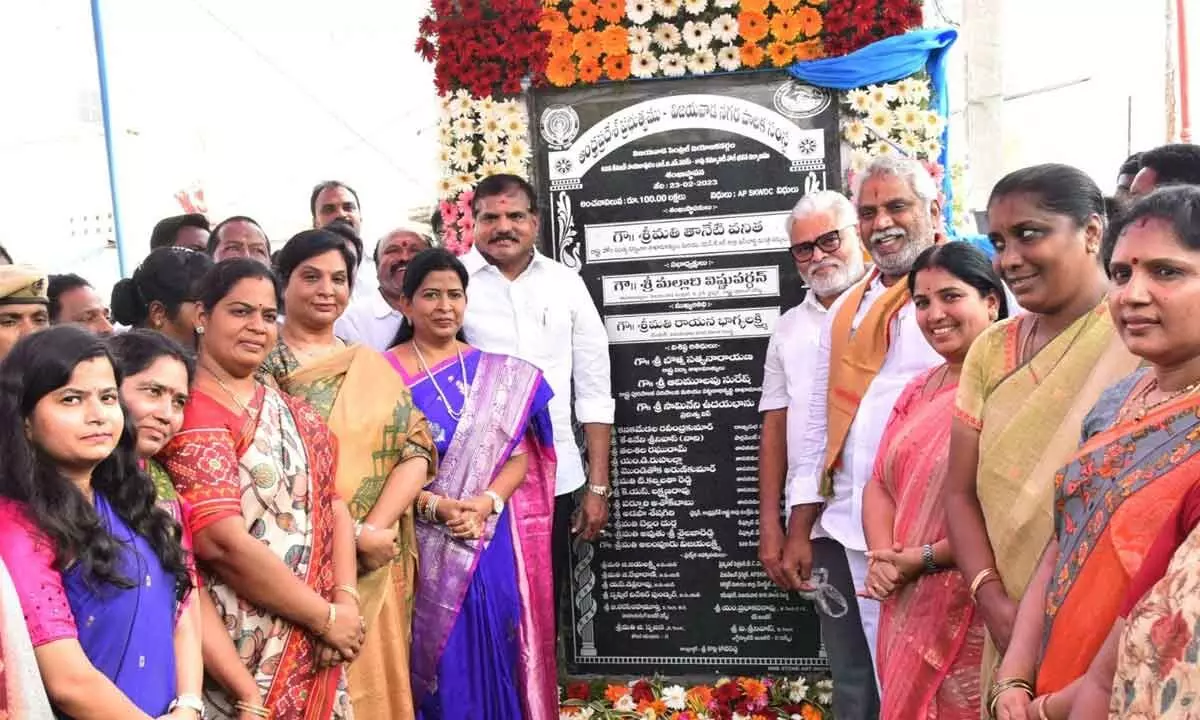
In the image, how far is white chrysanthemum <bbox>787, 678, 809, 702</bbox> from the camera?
207 inches

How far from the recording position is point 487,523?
464cm

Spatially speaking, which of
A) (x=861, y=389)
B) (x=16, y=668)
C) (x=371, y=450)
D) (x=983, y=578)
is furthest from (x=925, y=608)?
(x=16, y=668)

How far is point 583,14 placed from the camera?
5.48 meters

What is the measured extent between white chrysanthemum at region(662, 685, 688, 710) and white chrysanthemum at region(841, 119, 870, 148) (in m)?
2.45

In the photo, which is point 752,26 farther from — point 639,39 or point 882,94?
point 882,94

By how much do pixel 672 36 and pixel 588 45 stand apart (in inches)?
14.7

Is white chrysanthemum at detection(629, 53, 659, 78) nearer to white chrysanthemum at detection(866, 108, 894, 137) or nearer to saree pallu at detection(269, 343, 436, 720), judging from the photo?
white chrysanthemum at detection(866, 108, 894, 137)

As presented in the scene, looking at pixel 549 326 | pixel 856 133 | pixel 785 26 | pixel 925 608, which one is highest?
pixel 785 26

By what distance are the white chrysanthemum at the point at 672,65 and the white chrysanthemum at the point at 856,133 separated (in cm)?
76

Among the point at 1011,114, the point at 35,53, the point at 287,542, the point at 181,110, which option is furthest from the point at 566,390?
the point at 1011,114

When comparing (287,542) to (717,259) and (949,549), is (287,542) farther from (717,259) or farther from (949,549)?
(717,259)

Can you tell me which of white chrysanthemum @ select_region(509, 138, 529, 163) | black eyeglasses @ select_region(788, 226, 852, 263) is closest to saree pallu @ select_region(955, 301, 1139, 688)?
black eyeglasses @ select_region(788, 226, 852, 263)

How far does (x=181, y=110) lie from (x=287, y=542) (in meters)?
9.51

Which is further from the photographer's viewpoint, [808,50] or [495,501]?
[808,50]
